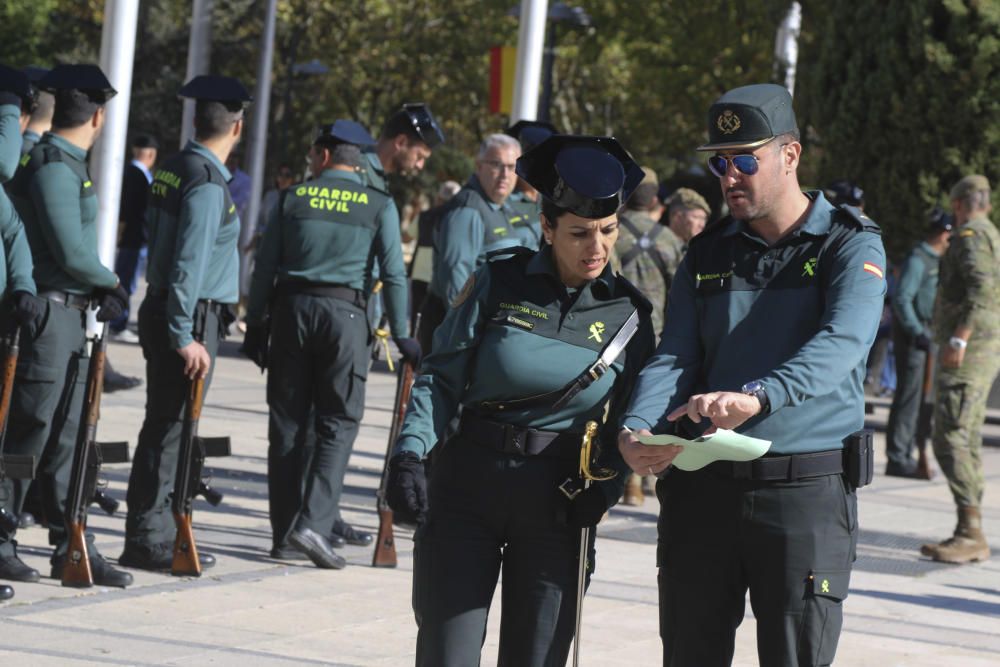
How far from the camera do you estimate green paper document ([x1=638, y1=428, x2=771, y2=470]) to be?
13.1ft

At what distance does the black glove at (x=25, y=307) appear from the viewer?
22.0ft

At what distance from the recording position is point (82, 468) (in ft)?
23.3

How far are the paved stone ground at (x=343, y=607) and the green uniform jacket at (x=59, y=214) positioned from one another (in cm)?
123

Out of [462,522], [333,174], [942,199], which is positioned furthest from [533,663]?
[942,199]

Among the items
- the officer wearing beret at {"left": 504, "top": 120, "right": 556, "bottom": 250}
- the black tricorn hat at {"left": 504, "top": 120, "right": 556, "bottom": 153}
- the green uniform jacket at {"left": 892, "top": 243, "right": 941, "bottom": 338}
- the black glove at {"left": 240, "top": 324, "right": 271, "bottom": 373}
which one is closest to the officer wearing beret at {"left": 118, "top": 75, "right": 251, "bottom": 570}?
the black glove at {"left": 240, "top": 324, "right": 271, "bottom": 373}

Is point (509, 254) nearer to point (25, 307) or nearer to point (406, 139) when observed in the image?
point (25, 307)

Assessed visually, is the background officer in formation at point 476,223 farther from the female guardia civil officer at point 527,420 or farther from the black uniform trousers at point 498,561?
the black uniform trousers at point 498,561

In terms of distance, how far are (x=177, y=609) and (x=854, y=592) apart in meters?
3.26

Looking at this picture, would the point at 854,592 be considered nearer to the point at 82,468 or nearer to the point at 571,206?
the point at 82,468

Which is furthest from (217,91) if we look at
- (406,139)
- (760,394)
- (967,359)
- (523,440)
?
(967,359)

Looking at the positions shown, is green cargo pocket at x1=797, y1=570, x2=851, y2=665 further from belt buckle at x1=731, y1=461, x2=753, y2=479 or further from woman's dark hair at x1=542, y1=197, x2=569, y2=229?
woman's dark hair at x1=542, y1=197, x2=569, y2=229

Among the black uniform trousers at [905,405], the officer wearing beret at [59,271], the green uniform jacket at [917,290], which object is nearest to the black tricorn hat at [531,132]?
the officer wearing beret at [59,271]

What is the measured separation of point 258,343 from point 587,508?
3845 mm

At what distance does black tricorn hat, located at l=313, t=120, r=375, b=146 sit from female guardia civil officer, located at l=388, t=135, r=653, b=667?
3.52 metres
